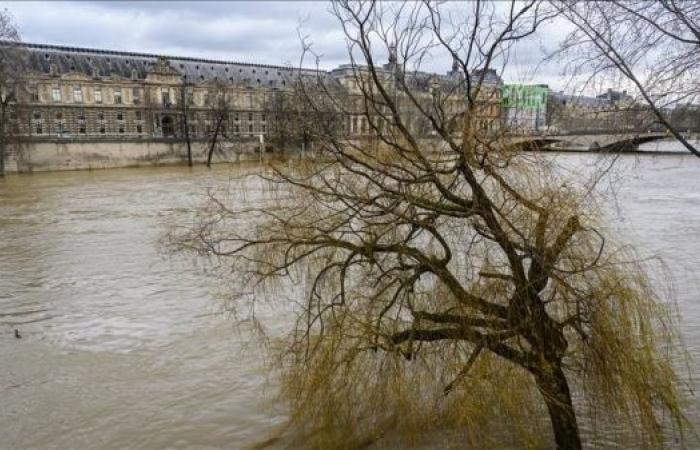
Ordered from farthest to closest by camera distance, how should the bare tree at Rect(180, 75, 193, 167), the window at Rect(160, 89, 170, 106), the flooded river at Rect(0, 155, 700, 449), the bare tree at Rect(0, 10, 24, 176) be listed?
1. the window at Rect(160, 89, 170, 106)
2. the bare tree at Rect(180, 75, 193, 167)
3. the bare tree at Rect(0, 10, 24, 176)
4. the flooded river at Rect(0, 155, 700, 449)

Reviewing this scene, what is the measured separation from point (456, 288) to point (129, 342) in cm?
581

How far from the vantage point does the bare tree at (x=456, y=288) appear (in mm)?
5008

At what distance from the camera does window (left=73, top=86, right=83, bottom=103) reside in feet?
204

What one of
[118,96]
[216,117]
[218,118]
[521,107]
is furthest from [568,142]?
[118,96]

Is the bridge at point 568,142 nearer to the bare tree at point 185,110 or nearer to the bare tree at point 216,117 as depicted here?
the bare tree at point 216,117

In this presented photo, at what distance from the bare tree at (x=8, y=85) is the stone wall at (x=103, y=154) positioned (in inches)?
58.7

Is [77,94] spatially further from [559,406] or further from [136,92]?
[559,406]

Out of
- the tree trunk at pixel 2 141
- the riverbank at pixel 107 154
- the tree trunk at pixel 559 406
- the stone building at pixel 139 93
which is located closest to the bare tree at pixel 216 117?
the stone building at pixel 139 93

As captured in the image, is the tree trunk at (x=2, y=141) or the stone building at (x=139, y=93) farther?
the stone building at (x=139, y=93)

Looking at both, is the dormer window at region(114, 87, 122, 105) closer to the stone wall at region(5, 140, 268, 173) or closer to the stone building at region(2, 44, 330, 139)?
the stone building at region(2, 44, 330, 139)

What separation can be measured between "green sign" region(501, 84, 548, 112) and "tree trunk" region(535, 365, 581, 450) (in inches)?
88.6

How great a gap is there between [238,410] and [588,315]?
399cm

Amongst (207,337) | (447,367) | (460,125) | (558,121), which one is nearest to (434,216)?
(460,125)

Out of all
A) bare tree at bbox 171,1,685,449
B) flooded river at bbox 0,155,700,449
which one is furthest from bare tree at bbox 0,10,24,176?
bare tree at bbox 171,1,685,449
